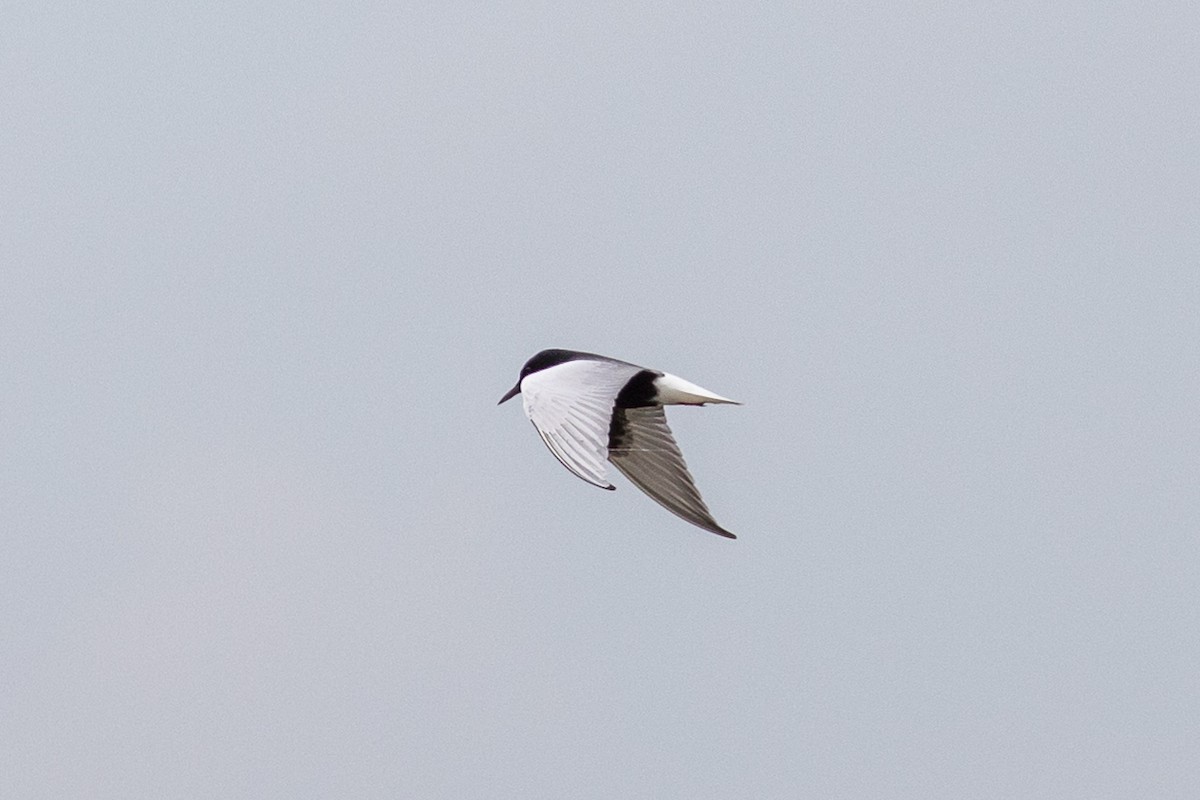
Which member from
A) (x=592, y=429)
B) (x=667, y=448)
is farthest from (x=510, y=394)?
(x=592, y=429)

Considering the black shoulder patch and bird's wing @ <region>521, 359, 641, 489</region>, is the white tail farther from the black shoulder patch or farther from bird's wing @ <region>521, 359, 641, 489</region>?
bird's wing @ <region>521, 359, 641, 489</region>

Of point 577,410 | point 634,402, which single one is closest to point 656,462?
point 634,402

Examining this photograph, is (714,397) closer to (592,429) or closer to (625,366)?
(625,366)

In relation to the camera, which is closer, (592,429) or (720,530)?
(592,429)

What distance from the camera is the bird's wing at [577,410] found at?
1359 cm

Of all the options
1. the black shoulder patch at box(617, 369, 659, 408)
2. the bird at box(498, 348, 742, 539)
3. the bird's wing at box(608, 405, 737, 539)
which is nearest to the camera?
the bird at box(498, 348, 742, 539)

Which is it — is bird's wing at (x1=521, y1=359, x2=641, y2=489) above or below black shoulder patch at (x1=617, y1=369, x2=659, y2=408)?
below

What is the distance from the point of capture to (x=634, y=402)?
713 inches

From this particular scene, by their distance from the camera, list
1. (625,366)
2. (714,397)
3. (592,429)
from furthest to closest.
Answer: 1. (714,397)
2. (625,366)
3. (592,429)

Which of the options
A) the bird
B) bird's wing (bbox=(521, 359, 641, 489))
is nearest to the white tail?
the bird

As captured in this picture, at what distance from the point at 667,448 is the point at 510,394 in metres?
1.38

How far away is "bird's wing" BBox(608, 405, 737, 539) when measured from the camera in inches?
691

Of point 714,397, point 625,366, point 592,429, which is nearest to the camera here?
point 592,429

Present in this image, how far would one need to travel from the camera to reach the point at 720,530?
17.3 metres
